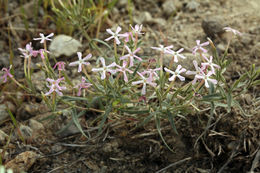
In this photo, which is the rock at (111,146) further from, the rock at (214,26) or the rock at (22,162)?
the rock at (214,26)

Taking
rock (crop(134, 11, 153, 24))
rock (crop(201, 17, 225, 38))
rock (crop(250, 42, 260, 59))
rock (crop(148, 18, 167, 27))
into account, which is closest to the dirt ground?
rock (crop(250, 42, 260, 59))

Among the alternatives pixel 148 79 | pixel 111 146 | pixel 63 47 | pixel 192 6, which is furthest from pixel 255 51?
pixel 63 47

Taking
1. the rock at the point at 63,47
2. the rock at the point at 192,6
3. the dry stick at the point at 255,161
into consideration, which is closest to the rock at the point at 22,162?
the rock at the point at 63,47

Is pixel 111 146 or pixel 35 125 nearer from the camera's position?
pixel 111 146

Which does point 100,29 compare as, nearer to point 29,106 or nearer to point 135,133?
point 29,106

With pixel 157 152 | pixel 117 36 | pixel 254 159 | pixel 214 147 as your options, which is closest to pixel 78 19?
pixel 117 36

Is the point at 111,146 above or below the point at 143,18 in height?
below

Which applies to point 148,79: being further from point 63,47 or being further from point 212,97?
point 63,47
